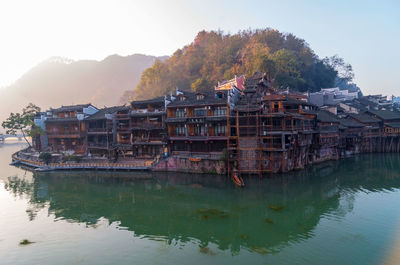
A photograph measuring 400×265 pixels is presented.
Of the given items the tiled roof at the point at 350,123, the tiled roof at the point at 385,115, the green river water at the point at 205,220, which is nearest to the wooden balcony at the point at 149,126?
the green river water at the point at 205,220

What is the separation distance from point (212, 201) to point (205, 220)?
198 inches

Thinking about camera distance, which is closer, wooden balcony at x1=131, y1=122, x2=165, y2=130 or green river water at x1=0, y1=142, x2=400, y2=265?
green river water at x1=0, y1=142, x2=400, y2=265

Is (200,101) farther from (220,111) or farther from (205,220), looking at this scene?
(205,220)

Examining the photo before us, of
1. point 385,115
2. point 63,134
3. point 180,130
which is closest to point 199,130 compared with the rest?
point 180,130

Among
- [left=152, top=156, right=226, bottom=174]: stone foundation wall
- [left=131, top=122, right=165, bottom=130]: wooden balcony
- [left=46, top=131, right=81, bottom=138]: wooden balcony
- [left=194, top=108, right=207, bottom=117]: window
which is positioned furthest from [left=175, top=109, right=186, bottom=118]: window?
[left=46, top=131, right=81, bottom=138]: wooden balcony

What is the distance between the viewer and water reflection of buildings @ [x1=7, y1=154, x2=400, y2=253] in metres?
20.4

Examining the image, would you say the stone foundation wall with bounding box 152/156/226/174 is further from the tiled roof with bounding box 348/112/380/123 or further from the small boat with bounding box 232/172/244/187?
the tiled roof with bounding box 348/112/380/123

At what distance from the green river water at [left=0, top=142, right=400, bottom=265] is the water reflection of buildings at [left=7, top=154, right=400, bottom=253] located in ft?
0.43

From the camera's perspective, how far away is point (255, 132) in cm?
3753

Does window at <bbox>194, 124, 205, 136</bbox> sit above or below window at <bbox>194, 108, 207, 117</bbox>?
below

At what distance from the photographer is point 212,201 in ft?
90.6

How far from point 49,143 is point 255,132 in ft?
184

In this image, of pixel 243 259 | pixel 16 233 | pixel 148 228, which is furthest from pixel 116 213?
pixel 243 259

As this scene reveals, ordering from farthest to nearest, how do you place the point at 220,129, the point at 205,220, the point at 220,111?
the point at 220,129 → the point at 220,111 → the point at 205,220
